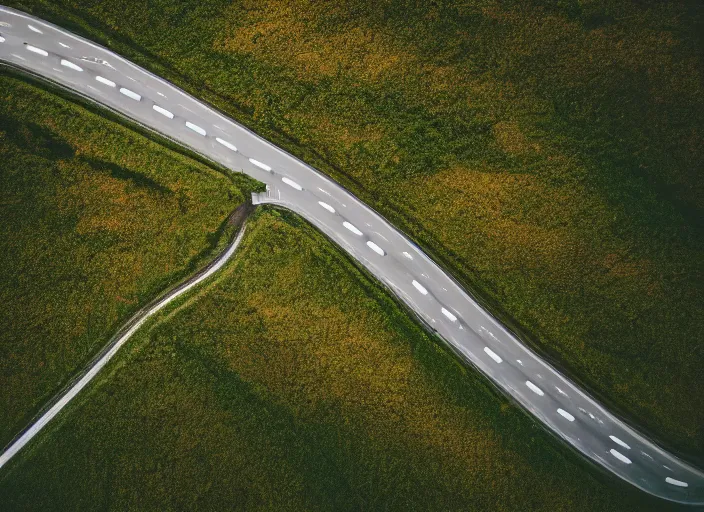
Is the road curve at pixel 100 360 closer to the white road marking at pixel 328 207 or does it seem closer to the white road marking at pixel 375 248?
the white road marking at pixel 328 207

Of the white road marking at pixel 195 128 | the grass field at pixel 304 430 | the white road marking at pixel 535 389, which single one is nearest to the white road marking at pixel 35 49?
the white road marking at pixel 195 128

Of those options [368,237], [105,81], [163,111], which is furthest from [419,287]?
[105,81]

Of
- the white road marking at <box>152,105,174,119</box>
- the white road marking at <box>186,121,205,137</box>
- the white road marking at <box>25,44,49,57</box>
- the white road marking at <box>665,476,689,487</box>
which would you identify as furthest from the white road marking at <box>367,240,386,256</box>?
the white road marking at <box>25,44,49,57</box>

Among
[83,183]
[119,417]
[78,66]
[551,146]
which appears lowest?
[119,417]

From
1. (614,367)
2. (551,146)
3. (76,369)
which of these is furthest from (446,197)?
(76,369)

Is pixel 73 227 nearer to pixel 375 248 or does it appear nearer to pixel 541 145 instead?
pixel 375 248

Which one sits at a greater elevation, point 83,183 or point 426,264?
point 83,183

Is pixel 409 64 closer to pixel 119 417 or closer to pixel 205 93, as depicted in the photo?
pixel 205 93
